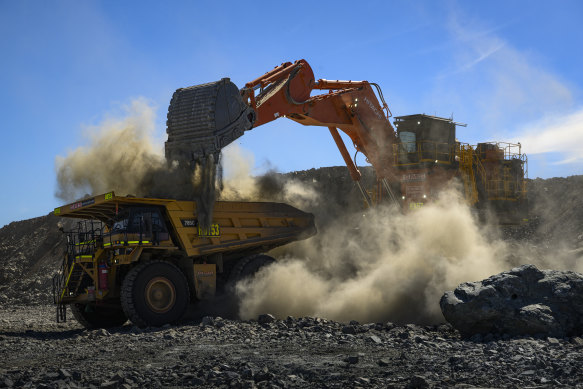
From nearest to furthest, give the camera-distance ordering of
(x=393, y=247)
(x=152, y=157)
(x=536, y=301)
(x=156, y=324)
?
(x=536, y=301), (x=156, y=324), (x=152, y=157), (x=393, y=247)

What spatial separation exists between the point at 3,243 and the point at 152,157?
95.7 feet

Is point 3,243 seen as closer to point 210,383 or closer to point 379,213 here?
point 379,213

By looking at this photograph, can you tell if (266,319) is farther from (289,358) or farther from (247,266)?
(289,358)

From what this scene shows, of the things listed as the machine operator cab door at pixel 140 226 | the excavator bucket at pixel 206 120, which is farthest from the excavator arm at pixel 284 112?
the machine operator cab door at pixel 140 226

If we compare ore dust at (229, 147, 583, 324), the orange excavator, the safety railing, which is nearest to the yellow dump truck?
ore dust at (229, 147, 583, 324)

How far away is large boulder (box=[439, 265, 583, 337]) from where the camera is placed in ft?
33.7

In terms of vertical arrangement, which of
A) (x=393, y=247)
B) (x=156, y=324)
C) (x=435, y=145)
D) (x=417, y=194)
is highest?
(x=435, y=145)

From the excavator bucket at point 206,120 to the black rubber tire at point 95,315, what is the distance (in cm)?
438

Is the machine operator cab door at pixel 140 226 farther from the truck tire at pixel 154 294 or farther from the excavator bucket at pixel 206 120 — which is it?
the excavator bucket at pixel 206 120

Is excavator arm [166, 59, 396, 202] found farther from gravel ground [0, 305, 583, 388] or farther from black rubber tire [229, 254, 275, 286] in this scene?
gravel ground [0, 305, 583, 388]

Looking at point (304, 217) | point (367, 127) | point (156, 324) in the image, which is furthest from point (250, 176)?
point (156, 324)

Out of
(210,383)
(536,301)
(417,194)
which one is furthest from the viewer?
(417,194)

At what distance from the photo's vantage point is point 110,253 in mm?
14094

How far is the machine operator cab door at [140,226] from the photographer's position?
13.8 m
